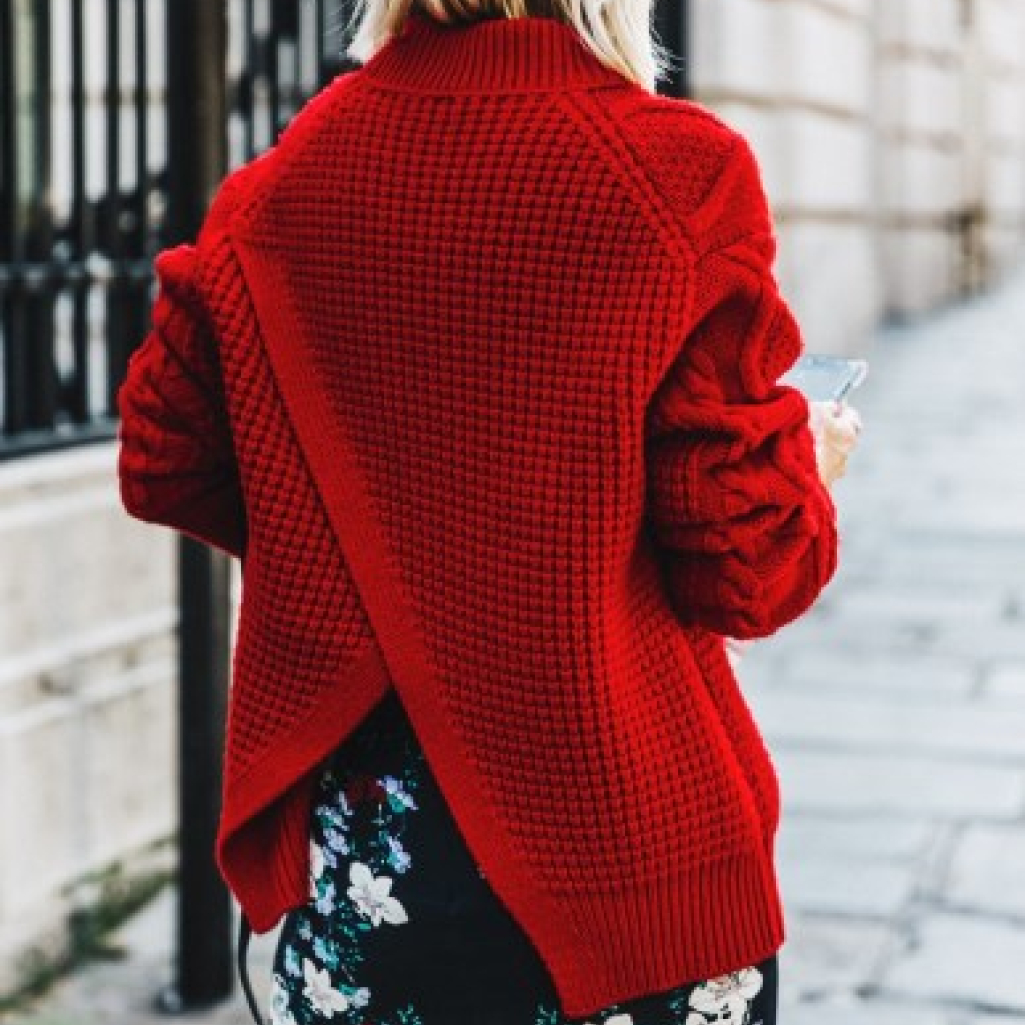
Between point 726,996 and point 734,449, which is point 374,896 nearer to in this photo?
point 726,996

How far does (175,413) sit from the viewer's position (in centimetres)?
219

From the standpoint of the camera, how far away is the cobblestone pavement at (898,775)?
4.26 meters

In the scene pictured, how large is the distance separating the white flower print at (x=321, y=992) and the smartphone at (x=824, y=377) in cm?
72

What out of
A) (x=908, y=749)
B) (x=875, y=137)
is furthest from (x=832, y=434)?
(x=875, y=137)

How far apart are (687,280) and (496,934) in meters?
0.61

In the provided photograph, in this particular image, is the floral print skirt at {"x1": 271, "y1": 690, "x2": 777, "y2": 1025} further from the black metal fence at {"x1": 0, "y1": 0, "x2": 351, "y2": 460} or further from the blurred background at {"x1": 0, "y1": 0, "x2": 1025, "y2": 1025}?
the black metal fence at {"x1": 0, "y1": 0, "x2": 351, "y2": 460}

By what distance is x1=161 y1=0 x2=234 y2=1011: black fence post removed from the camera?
3.86 m

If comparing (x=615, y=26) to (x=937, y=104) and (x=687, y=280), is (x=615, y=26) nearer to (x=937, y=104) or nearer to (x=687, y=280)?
(x=687, y=280)

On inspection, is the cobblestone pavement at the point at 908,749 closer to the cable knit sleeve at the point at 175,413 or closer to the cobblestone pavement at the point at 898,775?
the cobblestone pavement at the point at 898,775

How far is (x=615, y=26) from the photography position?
6.53 ft

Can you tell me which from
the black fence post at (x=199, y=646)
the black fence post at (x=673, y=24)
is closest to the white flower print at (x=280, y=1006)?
the black fence post at (x=199, y=646)

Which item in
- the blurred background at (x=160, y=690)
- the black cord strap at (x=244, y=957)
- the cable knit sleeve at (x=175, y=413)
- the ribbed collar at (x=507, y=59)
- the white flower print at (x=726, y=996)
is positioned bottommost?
the blurred background at (x=160, y=690)

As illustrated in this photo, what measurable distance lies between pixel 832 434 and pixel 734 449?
0.32 metres

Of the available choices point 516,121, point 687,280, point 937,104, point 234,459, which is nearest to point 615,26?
point 516,121
